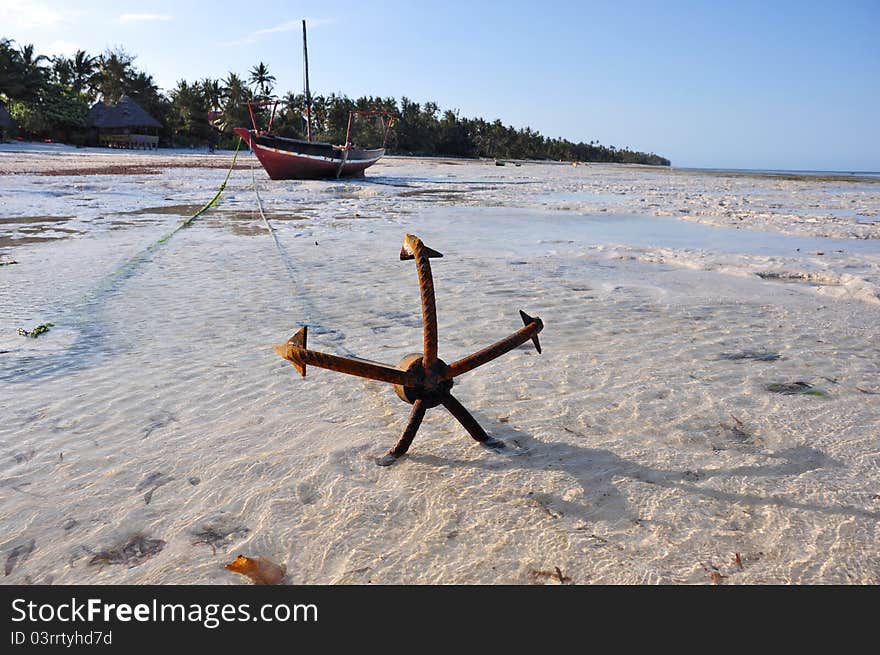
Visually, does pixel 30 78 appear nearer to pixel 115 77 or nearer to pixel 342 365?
pixel 115 77

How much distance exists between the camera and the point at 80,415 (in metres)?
2.46

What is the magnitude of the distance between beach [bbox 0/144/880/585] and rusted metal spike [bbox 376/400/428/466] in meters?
0.04

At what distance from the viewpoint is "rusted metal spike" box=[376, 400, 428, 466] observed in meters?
2.00

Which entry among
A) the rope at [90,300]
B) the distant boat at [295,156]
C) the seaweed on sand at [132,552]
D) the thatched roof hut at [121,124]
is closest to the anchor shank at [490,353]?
the seaweed on sand at [132,552]

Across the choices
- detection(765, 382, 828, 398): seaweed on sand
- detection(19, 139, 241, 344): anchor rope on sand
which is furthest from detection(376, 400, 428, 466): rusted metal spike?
detection(19, 139, 241, 344): anchor rope on sand

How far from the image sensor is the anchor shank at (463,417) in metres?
2.00

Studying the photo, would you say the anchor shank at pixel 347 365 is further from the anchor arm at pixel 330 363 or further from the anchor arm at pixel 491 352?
the anchor arm at pixel 491 352

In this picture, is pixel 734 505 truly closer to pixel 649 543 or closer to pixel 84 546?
pixel 649 543

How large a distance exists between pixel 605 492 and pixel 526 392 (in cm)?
90

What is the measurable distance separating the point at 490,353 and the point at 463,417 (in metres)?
0.27

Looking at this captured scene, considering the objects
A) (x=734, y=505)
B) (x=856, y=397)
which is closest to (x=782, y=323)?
(x=856, y=397)

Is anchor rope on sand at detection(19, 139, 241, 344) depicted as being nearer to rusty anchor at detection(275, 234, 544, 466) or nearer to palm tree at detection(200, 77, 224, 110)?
rusty anchor at detection(275, 234, 544, 466)

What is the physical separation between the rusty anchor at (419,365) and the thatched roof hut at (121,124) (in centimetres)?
5986
